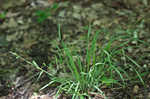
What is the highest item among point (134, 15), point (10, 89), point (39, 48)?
point (134, 15)

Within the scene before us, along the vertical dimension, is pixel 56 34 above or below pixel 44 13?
below

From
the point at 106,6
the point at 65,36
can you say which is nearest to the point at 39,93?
the point at 65,36

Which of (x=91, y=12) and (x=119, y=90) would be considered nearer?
(x=119, y=90)

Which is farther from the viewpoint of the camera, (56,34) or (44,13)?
(44,13)

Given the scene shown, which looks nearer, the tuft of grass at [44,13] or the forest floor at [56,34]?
the forest floor at [56,34]

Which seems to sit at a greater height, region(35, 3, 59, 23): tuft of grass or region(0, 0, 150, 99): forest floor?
region(35, 3, 59, 23): tuft of grass

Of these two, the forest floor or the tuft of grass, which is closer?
the forest floor

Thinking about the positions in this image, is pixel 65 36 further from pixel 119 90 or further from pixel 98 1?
pixel 119 90

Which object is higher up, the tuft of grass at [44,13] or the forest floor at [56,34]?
the tuft of grass at [44,13]
